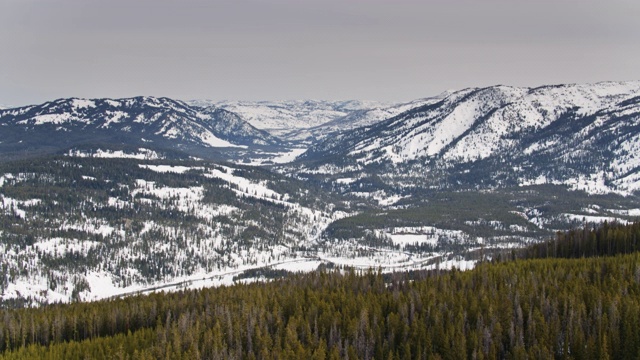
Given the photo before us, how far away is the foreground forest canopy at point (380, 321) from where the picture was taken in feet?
274

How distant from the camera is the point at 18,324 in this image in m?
125

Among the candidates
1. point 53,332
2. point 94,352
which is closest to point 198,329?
point 94,352

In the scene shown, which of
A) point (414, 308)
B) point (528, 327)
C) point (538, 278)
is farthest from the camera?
point (538, 278)

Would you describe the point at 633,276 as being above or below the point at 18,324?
above

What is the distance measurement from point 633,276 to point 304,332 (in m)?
70.0

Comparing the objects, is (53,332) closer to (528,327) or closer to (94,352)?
(94,352)

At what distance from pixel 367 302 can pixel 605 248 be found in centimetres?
10249

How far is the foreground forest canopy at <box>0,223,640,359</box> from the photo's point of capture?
83.6 m

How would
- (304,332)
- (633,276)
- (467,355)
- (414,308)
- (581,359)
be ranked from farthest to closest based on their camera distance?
(633,276) < (414,308) < (304,332) < (467,355) < (581,359)

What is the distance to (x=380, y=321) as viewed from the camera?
10375 centimetres

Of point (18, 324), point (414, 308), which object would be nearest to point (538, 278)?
point (414, 308)

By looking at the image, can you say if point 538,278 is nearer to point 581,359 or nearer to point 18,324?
point 581,359

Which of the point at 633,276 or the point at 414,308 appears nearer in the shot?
the point at 414,308

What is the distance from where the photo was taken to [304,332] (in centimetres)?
9856
